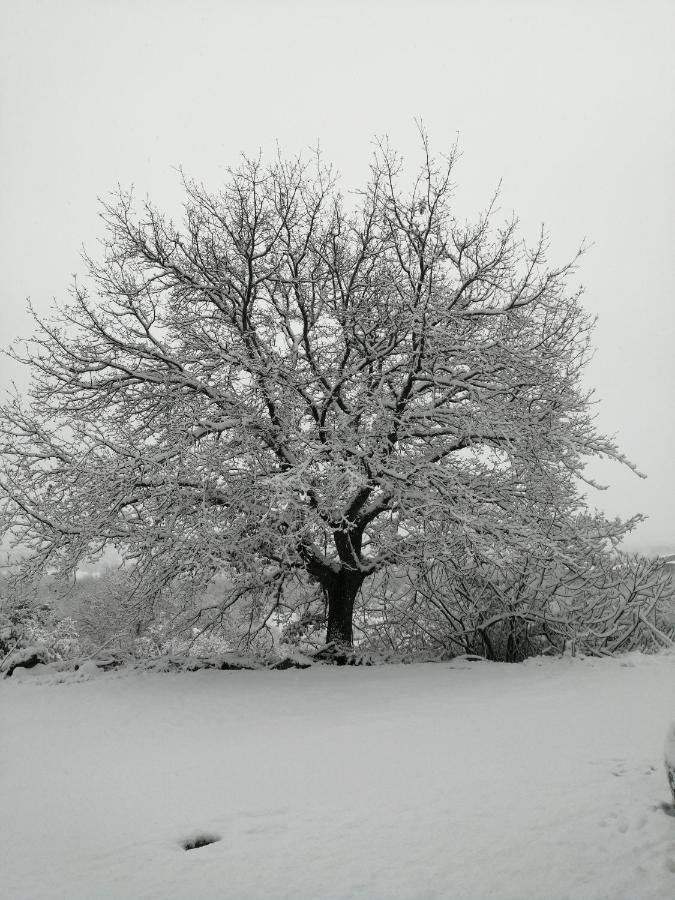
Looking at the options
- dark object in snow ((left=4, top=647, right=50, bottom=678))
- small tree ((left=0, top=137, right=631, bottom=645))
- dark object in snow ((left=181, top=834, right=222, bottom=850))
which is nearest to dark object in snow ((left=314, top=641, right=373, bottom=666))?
small tree ((left=0, top=137, right=631, bottom=645))

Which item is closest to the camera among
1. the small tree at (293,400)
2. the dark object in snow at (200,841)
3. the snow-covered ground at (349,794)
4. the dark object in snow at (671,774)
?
the snow-covered ground at (349,794)

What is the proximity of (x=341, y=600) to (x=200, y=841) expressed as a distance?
23.8 feet

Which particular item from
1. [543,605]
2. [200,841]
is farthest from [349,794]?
[543,605]

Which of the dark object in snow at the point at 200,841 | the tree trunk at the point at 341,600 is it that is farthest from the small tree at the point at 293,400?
the dark object in snow at the point at 200,841

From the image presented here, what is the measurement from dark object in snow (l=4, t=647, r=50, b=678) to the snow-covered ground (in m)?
2.40

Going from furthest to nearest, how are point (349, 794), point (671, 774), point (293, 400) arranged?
1. point (293, 400)
2. point (349, 794)
3. point (671, 774)

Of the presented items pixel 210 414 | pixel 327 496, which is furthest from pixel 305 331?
pixel 327 496

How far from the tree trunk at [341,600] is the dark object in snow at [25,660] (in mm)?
5215

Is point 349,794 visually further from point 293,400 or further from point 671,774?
point 293,400

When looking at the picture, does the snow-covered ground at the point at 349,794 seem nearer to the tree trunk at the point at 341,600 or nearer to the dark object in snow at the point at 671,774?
the dark object in snow at the point at 671,774

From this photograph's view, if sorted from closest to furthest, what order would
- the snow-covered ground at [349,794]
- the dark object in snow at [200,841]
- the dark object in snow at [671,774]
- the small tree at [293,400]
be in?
the snow-covered ground at [349,794], the dark object in snow at [671,774], the dark object in snow at [200,841], the small tree at [293,400]

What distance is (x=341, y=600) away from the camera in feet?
35.1

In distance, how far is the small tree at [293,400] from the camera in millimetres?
8711

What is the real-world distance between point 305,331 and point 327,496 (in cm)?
297
